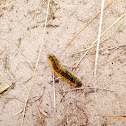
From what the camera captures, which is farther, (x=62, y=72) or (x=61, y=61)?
(x=61, y=61)

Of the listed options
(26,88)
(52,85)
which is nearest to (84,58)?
(52,85)

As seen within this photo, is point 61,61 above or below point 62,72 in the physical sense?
above

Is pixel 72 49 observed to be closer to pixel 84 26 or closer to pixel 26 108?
pixel 84 26

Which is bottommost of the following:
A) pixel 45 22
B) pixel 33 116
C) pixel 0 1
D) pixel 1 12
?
pixel 33 116
